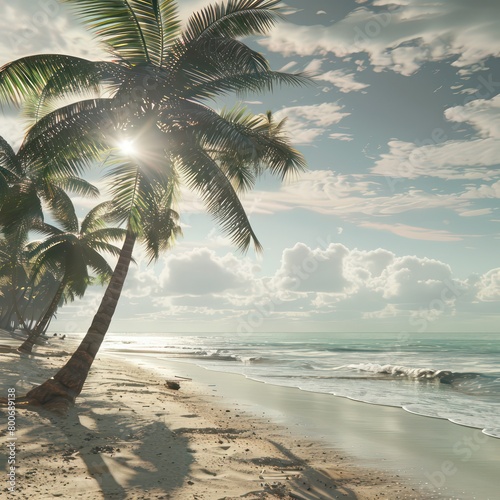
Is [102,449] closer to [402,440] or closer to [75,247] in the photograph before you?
[402,440]

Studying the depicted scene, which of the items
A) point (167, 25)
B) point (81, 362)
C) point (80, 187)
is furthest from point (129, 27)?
point (80, 187)

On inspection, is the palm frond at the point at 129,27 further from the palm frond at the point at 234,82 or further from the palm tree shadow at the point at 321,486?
the palm tree shadow at the point at 321,486

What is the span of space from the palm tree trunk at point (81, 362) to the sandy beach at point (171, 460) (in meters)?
0.44

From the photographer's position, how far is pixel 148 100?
10.8 metres

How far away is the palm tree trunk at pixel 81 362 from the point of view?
31.0 ft

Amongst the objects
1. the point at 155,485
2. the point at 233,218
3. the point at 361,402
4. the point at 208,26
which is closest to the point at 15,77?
the point at 208,26

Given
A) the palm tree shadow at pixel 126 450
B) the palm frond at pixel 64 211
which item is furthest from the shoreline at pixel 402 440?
the palm frond at pixel 64 211

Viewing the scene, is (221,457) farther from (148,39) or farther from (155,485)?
(148,39)

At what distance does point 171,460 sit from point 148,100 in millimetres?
7888

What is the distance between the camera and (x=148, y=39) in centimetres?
1106

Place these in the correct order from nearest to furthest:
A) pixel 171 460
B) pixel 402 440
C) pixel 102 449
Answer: pixel 171 460 < pixel 102 449 < pixel 402 440

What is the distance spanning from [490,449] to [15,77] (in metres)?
12.4

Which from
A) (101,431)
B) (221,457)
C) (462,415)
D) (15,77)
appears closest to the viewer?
(221,457)

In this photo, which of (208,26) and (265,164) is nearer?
(208,26)
